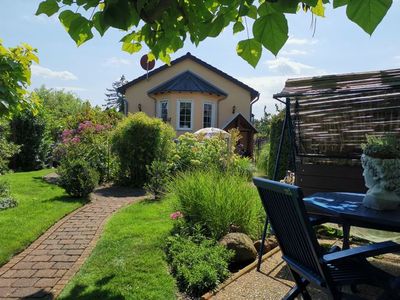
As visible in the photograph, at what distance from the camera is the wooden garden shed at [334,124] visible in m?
4.48

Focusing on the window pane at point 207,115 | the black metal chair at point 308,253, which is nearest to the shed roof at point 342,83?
the black metal chair at point 308,253

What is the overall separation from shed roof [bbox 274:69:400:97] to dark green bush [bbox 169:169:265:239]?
194 cm

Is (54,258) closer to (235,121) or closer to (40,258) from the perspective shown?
(40,258)

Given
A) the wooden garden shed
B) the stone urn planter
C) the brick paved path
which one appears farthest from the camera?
the wooden garden shed

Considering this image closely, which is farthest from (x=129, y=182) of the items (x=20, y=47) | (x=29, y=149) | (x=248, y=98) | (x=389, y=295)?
(x=248, y=98)

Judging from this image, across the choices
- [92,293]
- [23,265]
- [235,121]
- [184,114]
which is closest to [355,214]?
[92,293]

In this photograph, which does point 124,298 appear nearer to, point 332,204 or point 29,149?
point 332,204

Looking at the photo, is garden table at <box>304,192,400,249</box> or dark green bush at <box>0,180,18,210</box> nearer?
garden table at <box>304,192,400,249</box>

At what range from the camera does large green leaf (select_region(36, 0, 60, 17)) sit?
172 centimetres

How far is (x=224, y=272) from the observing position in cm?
429

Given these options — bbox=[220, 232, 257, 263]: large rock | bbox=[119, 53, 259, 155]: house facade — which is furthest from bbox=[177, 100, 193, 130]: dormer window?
bbox=[220, 232, 257, 263]: large rock

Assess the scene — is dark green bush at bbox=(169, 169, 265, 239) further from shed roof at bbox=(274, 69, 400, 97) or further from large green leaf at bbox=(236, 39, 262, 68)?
large green leaf at bbox=(236, 39, 262, 68)

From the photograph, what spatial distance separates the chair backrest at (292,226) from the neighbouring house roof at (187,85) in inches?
732

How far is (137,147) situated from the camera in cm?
1224
